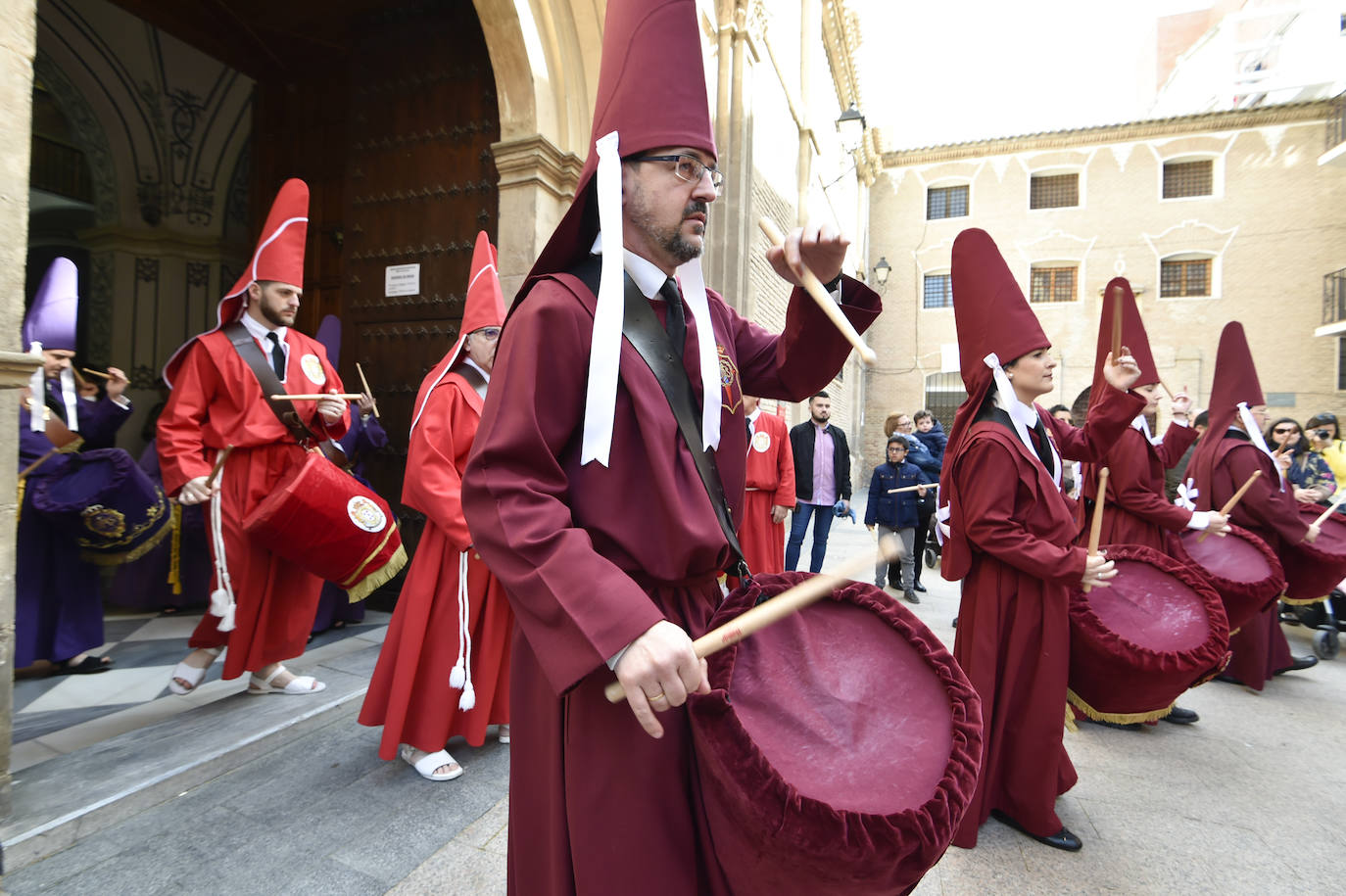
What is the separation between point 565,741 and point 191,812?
7.27 ft

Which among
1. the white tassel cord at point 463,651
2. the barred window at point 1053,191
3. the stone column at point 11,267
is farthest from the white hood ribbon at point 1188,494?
the barred window at point 1053,191

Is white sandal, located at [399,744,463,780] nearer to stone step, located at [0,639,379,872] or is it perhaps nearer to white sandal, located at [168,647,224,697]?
stone step, located at [0,639,379,872]

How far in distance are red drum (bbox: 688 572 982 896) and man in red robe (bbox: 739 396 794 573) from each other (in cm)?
487

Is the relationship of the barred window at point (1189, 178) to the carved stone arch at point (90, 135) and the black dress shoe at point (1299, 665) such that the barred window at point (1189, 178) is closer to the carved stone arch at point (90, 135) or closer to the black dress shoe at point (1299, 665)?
the black dress shoe at point (1299, 665)

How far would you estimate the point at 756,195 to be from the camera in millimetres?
9047

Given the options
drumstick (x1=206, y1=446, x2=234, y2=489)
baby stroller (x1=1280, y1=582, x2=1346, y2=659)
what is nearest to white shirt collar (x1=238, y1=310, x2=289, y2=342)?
drumstick (x1=206, y1=446, x2=234, y2=489)

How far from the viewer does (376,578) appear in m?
3.32

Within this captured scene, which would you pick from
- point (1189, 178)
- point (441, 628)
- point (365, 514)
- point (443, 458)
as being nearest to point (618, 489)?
point (443, 458)

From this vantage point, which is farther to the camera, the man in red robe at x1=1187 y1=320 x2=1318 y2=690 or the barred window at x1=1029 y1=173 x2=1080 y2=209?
the barred window at x1=1029 y1=173 x2=1080 y2=209

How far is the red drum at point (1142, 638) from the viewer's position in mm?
2578

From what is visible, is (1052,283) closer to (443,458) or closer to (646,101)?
(443,458)

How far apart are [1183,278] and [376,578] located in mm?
27041

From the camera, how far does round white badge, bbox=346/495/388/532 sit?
3.12 meters

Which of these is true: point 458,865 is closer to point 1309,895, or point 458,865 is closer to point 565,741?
point 565,741
